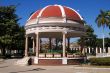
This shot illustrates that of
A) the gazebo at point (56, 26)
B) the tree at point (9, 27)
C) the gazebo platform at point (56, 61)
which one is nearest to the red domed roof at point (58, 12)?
the gazebo at point (56, 26)

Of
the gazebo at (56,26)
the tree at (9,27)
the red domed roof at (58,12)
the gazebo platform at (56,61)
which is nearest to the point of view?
the gazebo platform at (56,61)

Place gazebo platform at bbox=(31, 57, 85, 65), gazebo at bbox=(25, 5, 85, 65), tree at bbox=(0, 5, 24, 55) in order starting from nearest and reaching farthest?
1. gazebo platform at bbox=(31, 57, 85, 65)
2. gazebo at bbox=(25, 5, 85, 65)
3. tree at bbox=(0, 5, 24, 55)

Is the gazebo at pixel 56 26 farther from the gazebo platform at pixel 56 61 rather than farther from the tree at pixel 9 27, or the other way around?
the tree at pixel 9 27

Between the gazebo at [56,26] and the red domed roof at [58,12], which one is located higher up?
the red domed roof at [58,12]

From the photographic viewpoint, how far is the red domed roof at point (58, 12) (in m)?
44.3

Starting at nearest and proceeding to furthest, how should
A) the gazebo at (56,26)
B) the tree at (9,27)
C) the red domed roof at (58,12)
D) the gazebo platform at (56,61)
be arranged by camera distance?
the gazebo platform at (56,61), the gazebo at (56,26), the red domed roof at (58,12), the tree at (9,27)

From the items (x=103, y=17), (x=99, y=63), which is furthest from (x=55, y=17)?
(x=103, y=17)

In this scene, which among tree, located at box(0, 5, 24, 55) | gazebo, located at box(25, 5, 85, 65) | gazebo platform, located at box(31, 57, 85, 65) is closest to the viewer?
gazebo platform, located at box(31, 57, 85, 65)

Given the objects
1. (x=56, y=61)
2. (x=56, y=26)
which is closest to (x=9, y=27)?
(x=56, y=26)

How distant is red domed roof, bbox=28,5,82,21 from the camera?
44281 mm

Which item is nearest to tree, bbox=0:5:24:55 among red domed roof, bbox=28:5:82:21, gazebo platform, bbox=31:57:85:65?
red domed roof, bbox=28:5:82:21

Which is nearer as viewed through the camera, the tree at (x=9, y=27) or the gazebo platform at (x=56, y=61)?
the gazebo platform at (x=56, y=61)

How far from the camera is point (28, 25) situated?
4659cm

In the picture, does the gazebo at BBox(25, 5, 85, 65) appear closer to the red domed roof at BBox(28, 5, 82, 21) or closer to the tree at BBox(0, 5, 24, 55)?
the red domed roof at BBox(28, 5, 82, 21)
